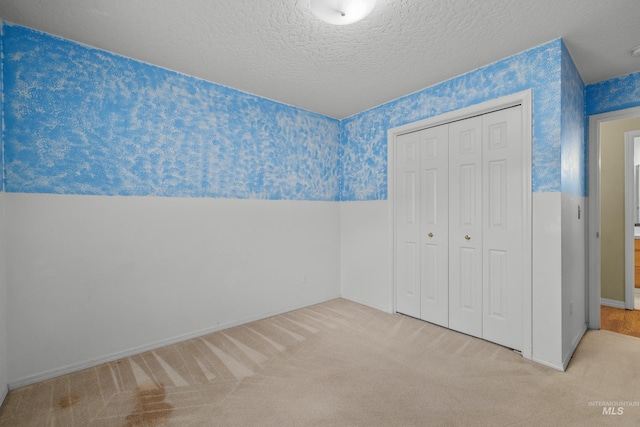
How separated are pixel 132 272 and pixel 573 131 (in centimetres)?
403

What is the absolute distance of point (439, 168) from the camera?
312 centimetres

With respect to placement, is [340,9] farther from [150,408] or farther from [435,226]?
[150,408]

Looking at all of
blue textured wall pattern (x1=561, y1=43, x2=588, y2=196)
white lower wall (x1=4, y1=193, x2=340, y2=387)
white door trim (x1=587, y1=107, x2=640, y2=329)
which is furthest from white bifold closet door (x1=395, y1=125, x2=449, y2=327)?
white door trim (x1=587, y1=107, x2=640, y2=329)

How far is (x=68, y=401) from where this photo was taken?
76.2 inches

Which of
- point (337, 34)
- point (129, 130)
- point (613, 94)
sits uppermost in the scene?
point (337, 34)

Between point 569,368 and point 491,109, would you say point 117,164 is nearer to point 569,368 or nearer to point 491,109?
point 491,109

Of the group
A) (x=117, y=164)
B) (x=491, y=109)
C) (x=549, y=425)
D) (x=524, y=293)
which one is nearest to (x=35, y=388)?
(x=117, y=164)

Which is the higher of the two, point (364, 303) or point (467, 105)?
point (467, 105)

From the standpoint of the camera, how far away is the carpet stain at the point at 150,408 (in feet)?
5.76

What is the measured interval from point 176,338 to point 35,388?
962 millimetres

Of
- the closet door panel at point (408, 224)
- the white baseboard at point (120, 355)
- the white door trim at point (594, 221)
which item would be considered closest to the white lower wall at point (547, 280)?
the closet door panel at point (408, 224)

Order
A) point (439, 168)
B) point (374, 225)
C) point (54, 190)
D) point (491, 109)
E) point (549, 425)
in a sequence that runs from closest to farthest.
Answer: point (549, 425), point (54, 190), point (491, 109), point (439, 168), point (374, 225)

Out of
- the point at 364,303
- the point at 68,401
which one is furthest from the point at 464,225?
the point at 68,401

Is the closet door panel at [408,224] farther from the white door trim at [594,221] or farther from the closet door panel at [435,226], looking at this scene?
the white door trim at [594,221]
